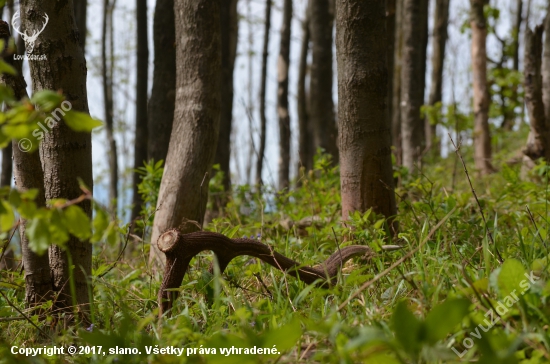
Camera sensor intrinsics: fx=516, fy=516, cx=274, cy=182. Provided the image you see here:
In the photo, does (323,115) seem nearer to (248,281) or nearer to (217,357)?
(248,281)

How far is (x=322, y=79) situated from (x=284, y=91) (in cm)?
313

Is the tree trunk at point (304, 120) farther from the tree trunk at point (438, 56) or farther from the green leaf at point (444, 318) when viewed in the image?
the green leaf at point (444, 318)

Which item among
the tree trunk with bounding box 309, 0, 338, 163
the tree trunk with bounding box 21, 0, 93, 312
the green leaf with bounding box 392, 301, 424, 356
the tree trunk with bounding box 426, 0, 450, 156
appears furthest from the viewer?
the tree trunk with bounding box 426, 0, 450, 156

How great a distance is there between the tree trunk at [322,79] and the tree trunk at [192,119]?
16.1 ft

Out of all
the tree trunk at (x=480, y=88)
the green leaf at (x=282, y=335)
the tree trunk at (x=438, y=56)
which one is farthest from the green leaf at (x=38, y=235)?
the tree trunk at (x=438, y=56)

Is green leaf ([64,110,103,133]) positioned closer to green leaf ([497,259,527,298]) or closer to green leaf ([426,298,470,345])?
green leaf ([426,298,470,345])

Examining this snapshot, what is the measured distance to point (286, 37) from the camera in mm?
12648

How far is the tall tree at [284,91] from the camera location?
39.0 ft

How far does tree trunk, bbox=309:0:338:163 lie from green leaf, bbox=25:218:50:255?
7573 mm

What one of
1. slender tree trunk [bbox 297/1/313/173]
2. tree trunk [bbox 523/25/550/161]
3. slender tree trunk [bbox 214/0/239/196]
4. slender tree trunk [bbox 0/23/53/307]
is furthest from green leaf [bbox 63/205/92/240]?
slender tree trunk [bbox 297/1/313/173]

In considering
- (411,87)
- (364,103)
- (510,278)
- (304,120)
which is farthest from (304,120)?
(510,278)

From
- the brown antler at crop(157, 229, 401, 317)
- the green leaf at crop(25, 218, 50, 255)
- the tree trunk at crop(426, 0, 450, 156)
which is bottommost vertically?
the brown antler at crop(157, 229, 401, 317)

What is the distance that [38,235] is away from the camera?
4.73 ft

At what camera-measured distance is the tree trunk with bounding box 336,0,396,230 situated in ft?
11.6
